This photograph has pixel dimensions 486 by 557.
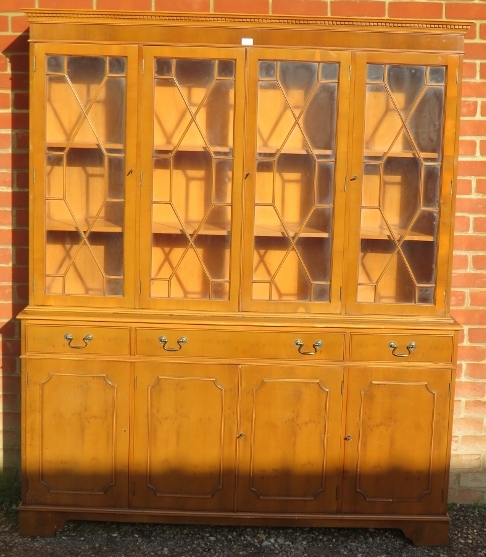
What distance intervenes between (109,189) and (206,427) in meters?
1.04

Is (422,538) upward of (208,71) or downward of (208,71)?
downward

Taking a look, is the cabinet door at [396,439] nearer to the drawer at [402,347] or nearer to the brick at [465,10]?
the drawer at [402,347]

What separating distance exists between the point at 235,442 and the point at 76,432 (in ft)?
2.12

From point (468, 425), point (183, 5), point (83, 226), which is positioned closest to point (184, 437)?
point (83, 226)

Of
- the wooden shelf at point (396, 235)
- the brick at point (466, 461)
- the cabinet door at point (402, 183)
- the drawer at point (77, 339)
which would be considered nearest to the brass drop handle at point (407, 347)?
the cabinet door at point (402, 183)

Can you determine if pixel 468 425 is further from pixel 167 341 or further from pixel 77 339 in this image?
pixel 77 339

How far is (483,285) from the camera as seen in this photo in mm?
3227

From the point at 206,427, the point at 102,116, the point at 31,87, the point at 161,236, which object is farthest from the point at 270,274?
the point at 31,87

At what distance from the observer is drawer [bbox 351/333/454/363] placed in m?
2.87

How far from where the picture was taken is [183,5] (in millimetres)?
3096

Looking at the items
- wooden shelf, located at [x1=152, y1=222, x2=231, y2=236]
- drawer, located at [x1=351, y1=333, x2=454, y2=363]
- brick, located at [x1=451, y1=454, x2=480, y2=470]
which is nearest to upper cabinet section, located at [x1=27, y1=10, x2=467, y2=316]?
wooden shelf, located at [x1=152, y1=222, x2=231, y2=236]

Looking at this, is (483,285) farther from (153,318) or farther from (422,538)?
(153,318)

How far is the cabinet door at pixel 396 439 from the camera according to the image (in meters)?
2.89

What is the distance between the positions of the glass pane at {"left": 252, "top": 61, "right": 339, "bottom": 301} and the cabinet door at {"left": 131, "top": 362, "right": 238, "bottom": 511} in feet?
1.43
